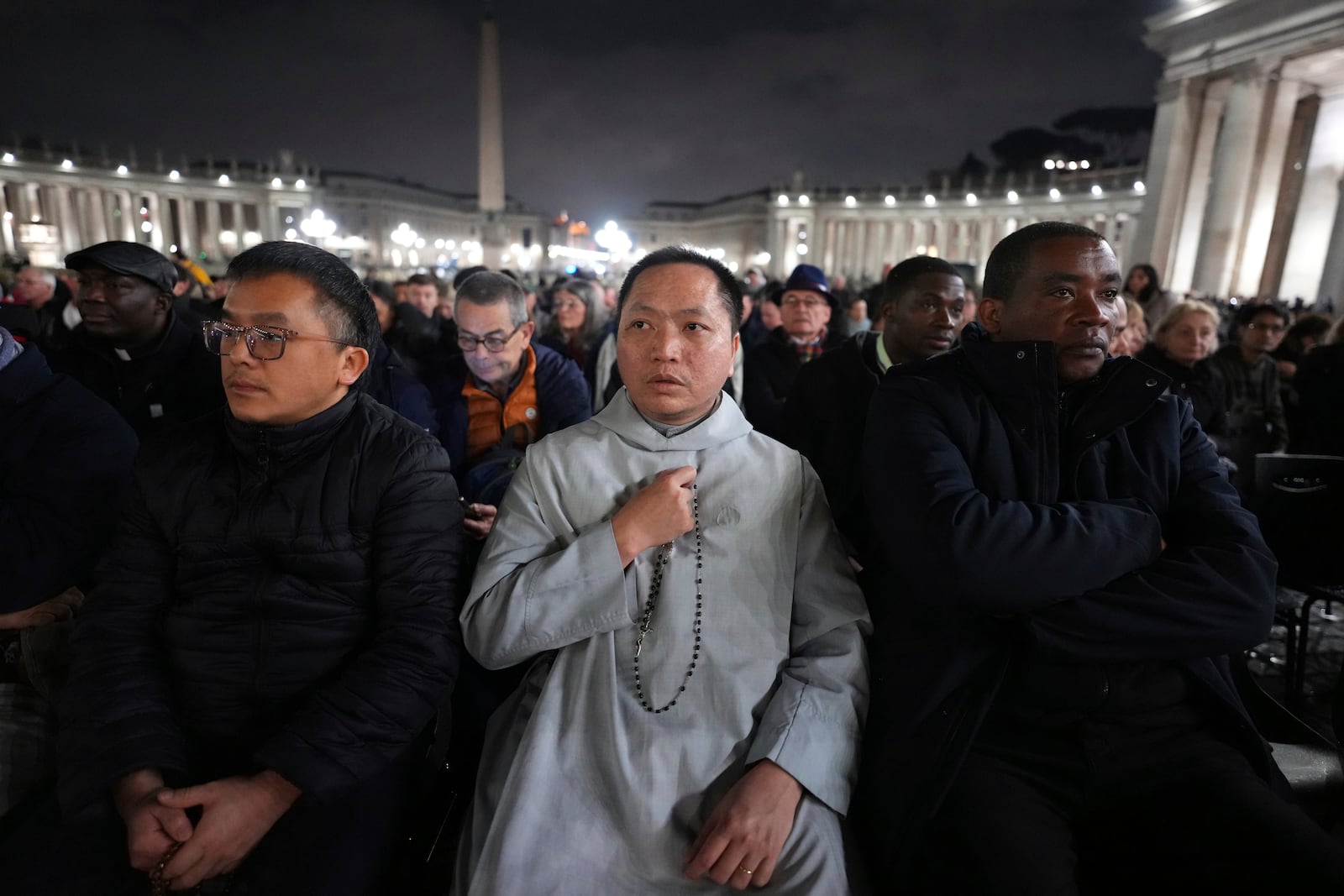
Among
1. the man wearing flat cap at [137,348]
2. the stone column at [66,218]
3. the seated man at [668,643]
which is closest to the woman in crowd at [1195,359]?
the seated man at [668,643]

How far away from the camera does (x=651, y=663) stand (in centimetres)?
204

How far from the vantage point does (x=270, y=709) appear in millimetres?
2070

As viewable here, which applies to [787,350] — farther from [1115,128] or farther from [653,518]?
[1115,128]

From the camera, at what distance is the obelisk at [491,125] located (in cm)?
3197

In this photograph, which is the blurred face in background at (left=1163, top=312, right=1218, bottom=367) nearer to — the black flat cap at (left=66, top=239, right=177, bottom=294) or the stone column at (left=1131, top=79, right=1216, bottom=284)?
the black flat cap at (left=66, top=239, right=177, bottom=294)

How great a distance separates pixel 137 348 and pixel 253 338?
2.47 meters

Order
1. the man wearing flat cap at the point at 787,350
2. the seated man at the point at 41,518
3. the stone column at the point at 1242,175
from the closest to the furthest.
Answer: the seated man at the point at 41,518, the man wearing flat cap at the point at 787,350, the stone column at the point at 1242,175

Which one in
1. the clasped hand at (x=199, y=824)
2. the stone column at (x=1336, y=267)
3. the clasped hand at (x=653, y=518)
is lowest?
the clasped hand at (x=199, y=824)

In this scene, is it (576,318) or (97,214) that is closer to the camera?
(576,318)

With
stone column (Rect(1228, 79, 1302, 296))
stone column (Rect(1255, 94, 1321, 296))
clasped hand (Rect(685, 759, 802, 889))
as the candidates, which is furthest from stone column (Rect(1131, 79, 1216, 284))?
clasped hand (Rect(685, 759, 802, 889))

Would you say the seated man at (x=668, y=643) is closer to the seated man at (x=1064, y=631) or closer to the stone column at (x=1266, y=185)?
the seated man at (x=1064, y=631)

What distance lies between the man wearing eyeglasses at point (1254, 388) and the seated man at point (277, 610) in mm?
6658

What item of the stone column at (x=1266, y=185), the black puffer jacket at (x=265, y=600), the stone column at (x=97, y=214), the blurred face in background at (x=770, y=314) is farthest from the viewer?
the stone column at (x=97, y=214)

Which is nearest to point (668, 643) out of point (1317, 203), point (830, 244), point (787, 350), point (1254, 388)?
point (787, 350)
